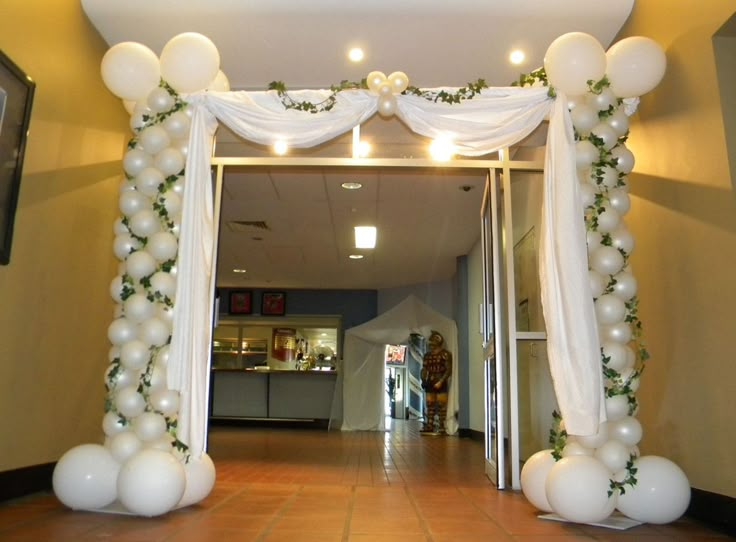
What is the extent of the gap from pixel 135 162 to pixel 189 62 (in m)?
0.62

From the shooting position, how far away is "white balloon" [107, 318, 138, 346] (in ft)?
9.82

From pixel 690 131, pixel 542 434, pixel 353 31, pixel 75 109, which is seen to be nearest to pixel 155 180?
pixel 75 109

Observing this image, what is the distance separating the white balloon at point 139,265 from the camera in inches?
120

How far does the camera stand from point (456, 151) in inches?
139

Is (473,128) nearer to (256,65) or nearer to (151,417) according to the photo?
(256,65)

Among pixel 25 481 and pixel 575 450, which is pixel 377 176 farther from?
pixel 25 481

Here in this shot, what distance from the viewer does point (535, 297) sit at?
427cm

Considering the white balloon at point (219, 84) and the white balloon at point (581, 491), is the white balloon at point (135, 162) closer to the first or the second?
the white balloon at point (219, 84)

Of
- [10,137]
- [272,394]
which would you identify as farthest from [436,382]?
[10,137]

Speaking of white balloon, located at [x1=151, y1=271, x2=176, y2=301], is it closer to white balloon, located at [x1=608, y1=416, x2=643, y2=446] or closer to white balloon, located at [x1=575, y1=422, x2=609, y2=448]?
white balloon, located at [x1=575, y1=422, x2=609, y2=448]

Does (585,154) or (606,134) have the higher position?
(606,134)

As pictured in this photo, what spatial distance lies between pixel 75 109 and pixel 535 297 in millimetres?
3296

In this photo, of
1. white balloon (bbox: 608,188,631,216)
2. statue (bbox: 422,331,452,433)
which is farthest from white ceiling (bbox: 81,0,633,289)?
statue (bbox: 422,331,452,433)

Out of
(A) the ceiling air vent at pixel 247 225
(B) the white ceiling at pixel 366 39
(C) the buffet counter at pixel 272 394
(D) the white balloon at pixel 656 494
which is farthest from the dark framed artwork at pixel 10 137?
(C) the buffet counter at pixel 272 394
